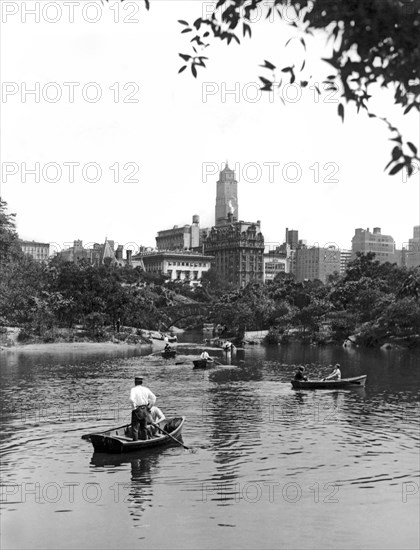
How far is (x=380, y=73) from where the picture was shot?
295 inches

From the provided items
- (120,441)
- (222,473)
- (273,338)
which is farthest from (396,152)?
(273,338)

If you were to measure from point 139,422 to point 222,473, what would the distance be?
15.0ft

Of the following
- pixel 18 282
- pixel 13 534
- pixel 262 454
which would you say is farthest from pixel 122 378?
pixel 18 282

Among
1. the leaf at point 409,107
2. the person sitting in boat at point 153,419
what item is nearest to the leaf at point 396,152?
the leaf at point 409,107

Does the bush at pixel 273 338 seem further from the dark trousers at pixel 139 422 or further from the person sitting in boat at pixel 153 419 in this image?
the dark trousers at pixel 139 422

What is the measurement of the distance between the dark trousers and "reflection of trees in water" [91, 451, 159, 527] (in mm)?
679

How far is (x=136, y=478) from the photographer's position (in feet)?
72.5

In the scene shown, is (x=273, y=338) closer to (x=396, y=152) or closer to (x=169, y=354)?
(x=169, y=354)

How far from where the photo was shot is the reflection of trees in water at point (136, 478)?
18906 mm

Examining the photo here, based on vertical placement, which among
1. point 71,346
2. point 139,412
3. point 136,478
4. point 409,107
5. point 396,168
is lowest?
point 136,478

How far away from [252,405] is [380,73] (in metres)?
31.7

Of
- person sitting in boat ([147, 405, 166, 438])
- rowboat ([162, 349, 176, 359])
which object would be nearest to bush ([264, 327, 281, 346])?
rowboat ([162, 349, 176, 359])

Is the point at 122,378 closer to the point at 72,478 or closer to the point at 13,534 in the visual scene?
the point at 72,478

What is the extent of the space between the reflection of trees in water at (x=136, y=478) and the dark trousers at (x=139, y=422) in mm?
679
